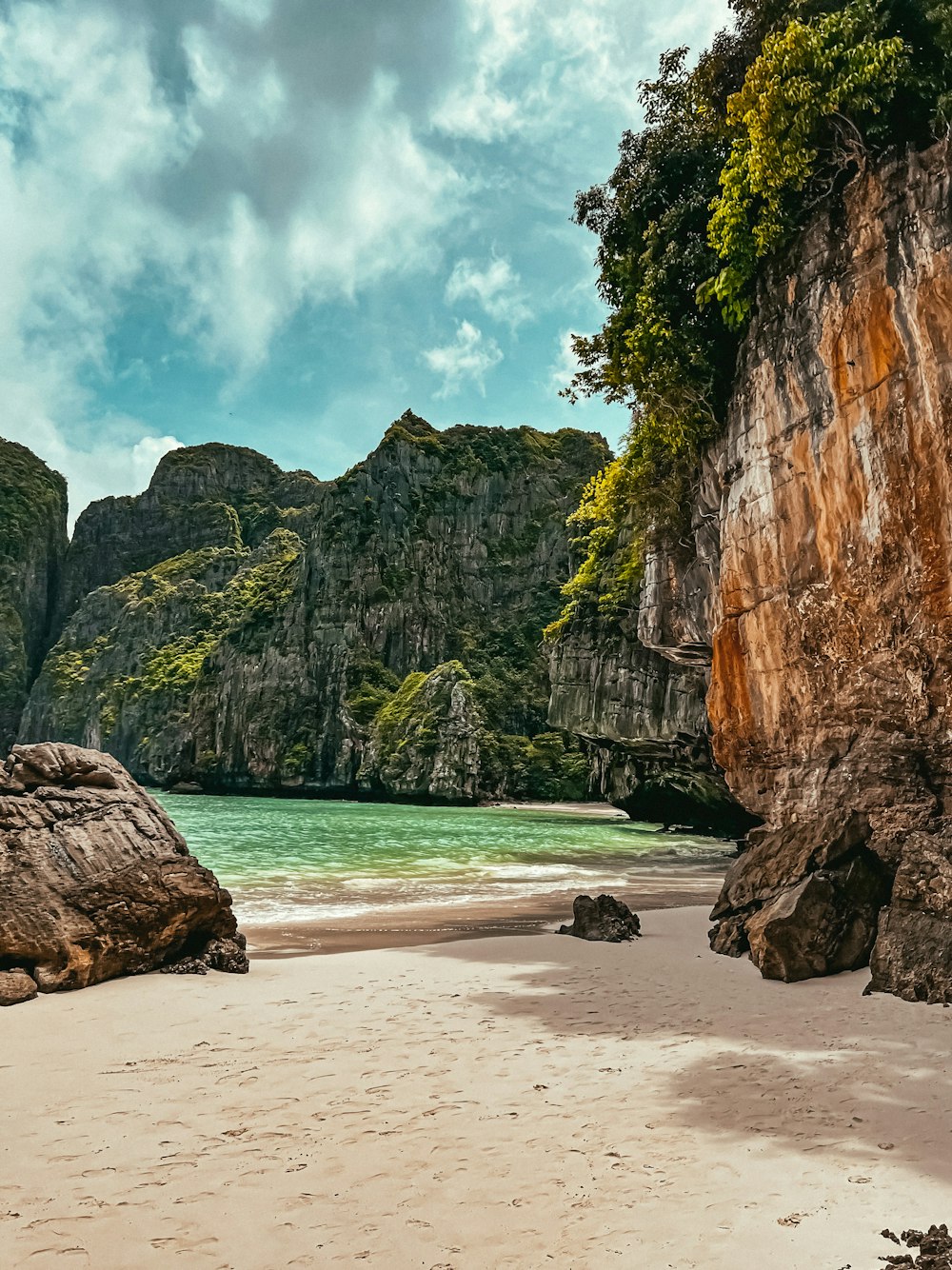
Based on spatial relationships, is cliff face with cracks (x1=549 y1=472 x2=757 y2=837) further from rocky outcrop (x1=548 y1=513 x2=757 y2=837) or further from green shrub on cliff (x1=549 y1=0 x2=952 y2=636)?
green shrub on cliff (x1=549 y1=0 x2=952 y2=636)

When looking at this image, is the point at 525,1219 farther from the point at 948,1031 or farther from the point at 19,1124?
the point at 948,1031

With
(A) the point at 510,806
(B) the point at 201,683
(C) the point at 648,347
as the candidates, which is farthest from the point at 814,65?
(B) the point at 201,683

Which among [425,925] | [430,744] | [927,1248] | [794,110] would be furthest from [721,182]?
[430,744]

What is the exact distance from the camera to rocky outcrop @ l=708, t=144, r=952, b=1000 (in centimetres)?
766

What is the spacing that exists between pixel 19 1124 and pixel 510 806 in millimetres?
60143

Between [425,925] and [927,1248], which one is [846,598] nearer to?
[425,925]

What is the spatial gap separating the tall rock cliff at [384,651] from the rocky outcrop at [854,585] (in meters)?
53.5

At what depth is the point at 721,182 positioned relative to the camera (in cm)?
1150

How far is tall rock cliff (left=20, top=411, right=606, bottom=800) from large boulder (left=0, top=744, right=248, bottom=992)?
55.1 meters

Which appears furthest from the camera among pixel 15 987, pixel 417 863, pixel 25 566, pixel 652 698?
pixel 25 566

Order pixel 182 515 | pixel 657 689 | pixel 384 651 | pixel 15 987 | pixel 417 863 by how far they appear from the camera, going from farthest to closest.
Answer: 1. pixel 182 515
2. pixel 384 651
3. pixel 657 689
4. pixel 417 863
5. pixel 15 987

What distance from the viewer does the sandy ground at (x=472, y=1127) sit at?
3166mm

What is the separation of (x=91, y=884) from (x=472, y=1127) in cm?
508

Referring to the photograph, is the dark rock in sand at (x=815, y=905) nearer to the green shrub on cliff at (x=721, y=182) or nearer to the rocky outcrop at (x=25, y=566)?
the green shrub on cliff at (x=721, y=182)
